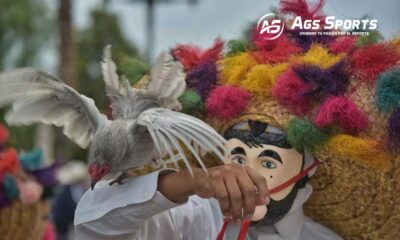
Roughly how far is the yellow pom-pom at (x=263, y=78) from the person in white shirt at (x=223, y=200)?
112 millimetres

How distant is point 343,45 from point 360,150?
38 cm

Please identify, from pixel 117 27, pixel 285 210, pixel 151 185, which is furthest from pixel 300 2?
pixel 117 27

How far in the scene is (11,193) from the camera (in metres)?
3.98

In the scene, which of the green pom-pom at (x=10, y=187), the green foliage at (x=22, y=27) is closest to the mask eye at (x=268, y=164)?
the green pom-pom at (x=10, y=187)

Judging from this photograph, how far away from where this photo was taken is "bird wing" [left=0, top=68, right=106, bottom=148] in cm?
183

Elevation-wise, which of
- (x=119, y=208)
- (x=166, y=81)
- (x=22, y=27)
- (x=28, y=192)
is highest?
(x=166, y=81)

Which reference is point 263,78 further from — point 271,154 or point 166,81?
point 166,81

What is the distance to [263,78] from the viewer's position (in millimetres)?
2258

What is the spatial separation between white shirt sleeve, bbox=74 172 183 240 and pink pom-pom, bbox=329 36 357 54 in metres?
0.76

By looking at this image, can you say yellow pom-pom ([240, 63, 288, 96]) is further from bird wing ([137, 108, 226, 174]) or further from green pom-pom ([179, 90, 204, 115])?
bird wing ([137, 108, 226, 174])

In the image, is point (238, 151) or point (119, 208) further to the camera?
point (238, 151)

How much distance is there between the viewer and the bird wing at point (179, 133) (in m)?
1.65

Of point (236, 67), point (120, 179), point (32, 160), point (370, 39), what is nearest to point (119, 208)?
→ point (120, 179)

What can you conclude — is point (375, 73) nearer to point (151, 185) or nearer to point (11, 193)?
point (151, 185)
